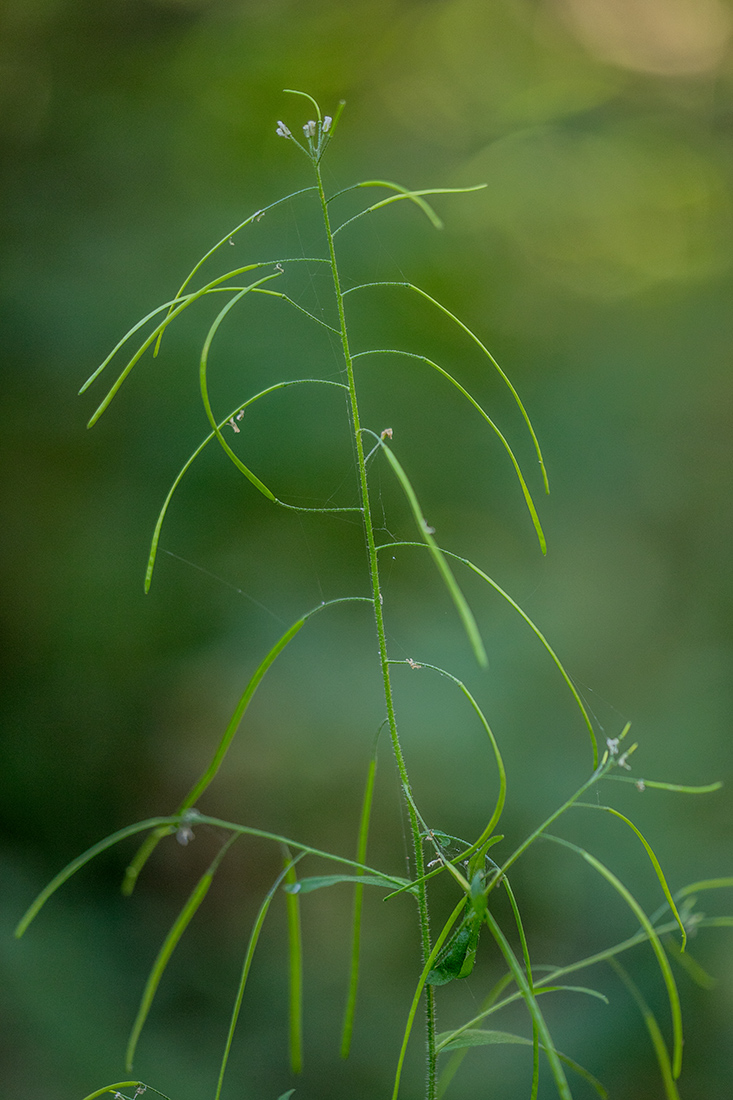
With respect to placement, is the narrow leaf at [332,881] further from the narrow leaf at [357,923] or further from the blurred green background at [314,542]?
the blurred green background at [314,542]

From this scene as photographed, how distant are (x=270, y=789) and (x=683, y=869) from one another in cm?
75

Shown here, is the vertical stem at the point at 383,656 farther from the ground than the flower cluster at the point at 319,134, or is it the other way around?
the flower cluster at the point at 319,134

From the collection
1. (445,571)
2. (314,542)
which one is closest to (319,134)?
(445,571)

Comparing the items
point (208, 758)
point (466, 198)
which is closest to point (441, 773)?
point (208, 758)

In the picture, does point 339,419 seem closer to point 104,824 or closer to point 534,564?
point 534,564

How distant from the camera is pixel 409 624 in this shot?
1561 mm

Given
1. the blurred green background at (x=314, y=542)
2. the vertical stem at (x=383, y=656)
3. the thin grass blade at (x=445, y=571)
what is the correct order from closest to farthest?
1. the thin grass blade at (x=445, y=571)
2. the vertical stem at (x=383, y=656)
3. the blurred green background at (x=314, y=542)

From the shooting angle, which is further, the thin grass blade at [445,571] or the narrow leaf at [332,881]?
the narrow leaf at [332,881]

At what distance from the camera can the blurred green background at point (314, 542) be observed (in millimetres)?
1357

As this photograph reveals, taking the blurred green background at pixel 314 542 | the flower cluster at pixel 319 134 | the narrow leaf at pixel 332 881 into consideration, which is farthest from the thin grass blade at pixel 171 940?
the blurred green background at pixel 314 542

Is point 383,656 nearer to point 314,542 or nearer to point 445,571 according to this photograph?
point 445,571

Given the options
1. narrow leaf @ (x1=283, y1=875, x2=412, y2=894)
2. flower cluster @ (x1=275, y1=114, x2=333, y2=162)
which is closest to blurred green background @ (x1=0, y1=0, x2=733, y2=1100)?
flower cluster @ (x1=275, y1=114, x2=333, y2=162)

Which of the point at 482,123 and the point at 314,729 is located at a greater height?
the point at 482,123

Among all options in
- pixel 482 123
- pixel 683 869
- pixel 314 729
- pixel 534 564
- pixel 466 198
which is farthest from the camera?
pixel 482 123
